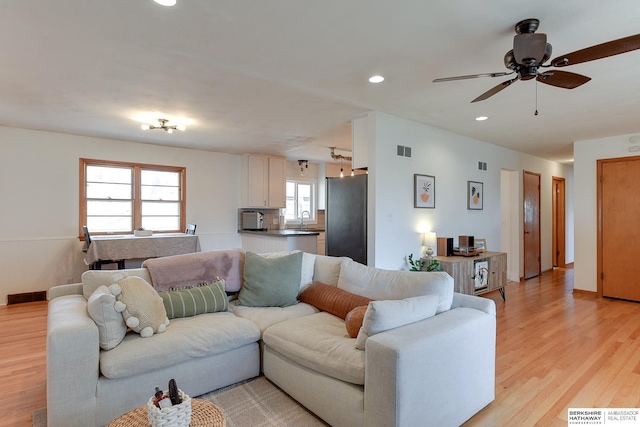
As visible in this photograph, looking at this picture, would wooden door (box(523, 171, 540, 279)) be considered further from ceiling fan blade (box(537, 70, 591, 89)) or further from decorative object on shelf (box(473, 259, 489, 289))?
ceiling fan blade (box(537, 70, 591, 89))

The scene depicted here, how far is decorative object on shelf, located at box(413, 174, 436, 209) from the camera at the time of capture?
4.52m

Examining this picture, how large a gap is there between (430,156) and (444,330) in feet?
11.0

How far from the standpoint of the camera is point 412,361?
166cm

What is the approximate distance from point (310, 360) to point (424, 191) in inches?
127

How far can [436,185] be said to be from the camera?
485 cm

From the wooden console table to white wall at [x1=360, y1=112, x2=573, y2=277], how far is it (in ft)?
1.61

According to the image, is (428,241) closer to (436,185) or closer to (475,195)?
(436,185)

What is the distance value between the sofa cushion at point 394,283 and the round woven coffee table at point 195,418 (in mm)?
1415

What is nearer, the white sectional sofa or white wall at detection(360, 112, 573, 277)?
the white sectional sofa

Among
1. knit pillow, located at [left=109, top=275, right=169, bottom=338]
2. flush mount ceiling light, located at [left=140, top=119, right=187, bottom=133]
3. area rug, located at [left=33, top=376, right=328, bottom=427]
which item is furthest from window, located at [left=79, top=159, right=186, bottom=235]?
area rug, located at [left=33, top=376, right=328, bottom=427]

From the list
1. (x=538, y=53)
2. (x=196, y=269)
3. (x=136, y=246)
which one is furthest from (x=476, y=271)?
(x=136, y=246)

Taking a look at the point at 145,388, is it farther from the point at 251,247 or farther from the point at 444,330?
the point at 251,247

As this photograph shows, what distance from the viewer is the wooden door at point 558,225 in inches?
312

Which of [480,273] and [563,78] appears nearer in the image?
[563,78]
